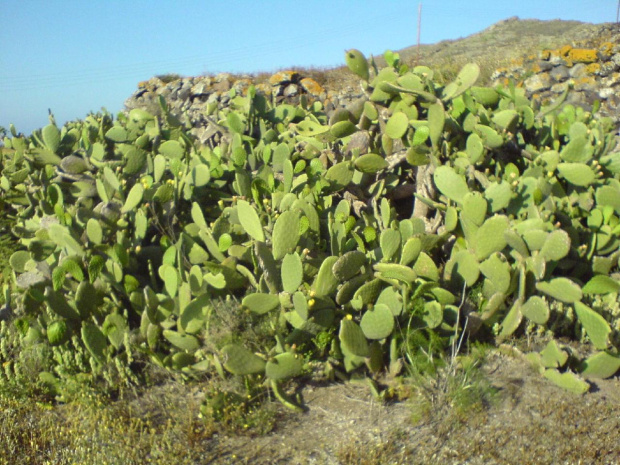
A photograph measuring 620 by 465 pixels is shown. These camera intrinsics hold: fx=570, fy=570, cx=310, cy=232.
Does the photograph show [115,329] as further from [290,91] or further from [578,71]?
[290,91]

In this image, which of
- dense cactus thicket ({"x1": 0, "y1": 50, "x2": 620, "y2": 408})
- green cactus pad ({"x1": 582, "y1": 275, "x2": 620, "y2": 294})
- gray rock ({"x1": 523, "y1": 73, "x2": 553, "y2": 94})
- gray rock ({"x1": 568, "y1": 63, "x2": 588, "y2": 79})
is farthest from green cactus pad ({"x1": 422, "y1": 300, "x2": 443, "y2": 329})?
gray rock ({"x1": 568, "y1": 63, "x2": 588, "y2": 79})

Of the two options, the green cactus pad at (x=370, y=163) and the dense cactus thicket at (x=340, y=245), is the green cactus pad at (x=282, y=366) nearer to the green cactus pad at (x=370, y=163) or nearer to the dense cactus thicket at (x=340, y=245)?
the dense cactus thicket at (x=340, y=245)

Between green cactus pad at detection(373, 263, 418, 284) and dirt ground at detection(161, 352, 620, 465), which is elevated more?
green cactus pad at detection(373, 263, 418, 284)

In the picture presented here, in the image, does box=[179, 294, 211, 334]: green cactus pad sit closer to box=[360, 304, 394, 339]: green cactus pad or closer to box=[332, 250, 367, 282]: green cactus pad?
box=[332, 250, 367, 282]: green cactus pad

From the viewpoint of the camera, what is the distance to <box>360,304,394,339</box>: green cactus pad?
8.78 feet

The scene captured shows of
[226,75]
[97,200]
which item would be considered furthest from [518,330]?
[226,75]

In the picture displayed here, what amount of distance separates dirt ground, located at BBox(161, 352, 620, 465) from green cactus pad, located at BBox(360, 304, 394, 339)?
31 centimetres

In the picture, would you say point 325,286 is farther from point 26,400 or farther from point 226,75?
point 226,75

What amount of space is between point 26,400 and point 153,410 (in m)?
0.67

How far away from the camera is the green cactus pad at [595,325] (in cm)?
264

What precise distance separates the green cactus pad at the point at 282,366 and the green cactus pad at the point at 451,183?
134cm

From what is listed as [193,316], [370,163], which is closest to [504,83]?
[370,163]

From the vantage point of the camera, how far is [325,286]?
2.74m

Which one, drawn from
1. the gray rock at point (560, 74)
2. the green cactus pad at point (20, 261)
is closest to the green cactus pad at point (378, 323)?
the green cactus pad at point (20, 261)
